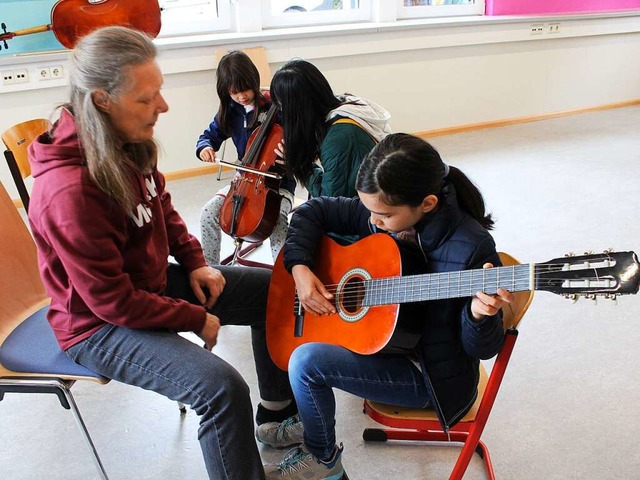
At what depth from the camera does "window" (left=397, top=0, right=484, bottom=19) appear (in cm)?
479

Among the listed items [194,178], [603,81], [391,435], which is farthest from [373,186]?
[603,81]

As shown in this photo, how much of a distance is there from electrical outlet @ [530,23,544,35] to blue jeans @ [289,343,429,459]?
4457 millimetres

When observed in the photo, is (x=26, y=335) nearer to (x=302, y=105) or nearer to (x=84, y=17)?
(x=302, y=105)

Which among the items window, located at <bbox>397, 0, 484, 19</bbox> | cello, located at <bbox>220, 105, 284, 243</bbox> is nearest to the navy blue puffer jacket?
cello, located at <bbox>220, 105, 284, 243</bbox>

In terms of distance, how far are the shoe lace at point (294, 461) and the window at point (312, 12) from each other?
3401mm

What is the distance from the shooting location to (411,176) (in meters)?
1.34

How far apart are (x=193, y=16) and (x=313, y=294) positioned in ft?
10.4

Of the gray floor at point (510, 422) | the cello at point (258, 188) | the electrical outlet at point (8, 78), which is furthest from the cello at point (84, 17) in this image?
the gray floor at point (510, 422)

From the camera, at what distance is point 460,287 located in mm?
1235

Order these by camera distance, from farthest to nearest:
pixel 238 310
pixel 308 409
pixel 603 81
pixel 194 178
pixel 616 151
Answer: pixel 603 81 < pixel 616 151 < pixel 194 178 < pixel 238 310 < pixel 308 409

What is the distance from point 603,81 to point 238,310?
17.0 feet

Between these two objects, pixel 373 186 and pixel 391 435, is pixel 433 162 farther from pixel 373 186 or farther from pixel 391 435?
pixel 391 435

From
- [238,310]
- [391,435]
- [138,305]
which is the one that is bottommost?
[391,435]

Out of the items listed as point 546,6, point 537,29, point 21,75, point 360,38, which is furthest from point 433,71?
point 21,75
